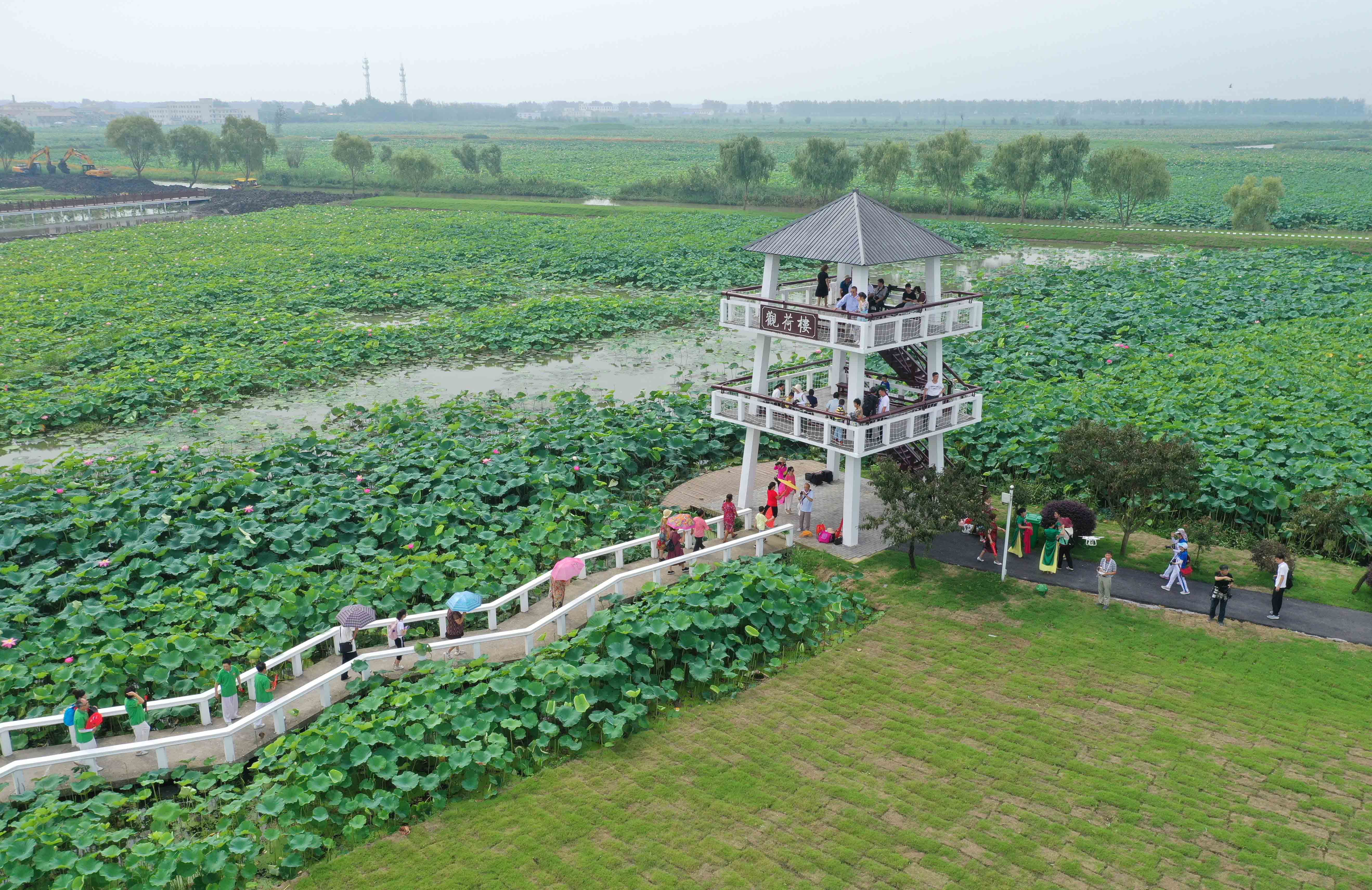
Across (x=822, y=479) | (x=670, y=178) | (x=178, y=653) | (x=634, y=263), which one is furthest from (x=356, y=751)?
(x=670, y=178)

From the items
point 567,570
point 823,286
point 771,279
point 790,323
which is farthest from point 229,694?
point 823,286

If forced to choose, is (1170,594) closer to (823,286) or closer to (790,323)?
(790,323)

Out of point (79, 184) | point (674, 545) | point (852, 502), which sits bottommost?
point (674, 545)

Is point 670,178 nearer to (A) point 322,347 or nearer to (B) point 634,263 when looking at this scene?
(B) point 634,263

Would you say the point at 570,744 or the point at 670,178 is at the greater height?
the point at 670,178

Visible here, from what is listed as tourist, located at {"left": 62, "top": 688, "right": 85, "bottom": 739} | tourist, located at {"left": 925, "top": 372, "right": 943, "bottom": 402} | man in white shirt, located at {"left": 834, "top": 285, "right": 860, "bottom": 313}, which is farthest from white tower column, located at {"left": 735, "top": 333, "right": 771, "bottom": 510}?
tourist, located at {"left": 62, "top": 688, "right": 85, "bottom": 739}

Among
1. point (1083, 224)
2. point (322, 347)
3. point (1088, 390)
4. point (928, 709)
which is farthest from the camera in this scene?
point (1083, 224)

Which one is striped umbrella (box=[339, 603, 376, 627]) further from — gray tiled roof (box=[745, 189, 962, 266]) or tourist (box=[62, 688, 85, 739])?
gray tiled roof (box=[745, 189, 962, 266])
